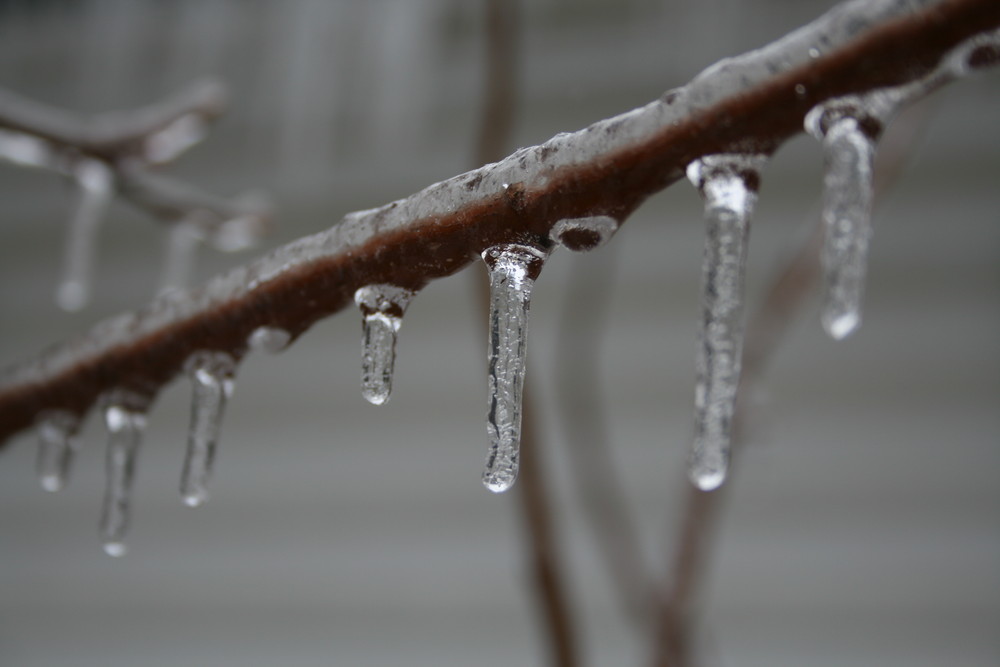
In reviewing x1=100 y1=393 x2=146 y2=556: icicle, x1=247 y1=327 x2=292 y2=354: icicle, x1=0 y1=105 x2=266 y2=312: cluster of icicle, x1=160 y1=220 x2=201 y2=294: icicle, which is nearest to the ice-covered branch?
x1=247 y1=327 x2=292 y2=354: icicle

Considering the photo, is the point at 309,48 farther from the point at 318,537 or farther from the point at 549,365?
the point at 318,537

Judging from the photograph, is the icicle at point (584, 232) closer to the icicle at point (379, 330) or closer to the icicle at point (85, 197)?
the icicle at point (379, 330)

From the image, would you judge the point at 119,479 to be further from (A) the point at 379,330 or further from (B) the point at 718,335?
(B) the point at 718,335

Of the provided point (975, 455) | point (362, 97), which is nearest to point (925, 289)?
point (975, 455)

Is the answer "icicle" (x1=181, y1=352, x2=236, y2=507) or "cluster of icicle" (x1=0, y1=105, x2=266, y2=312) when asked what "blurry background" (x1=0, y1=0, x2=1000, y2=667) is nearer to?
"cluster of icicle" (x1=0, y1=105, x2=266, y2=312)

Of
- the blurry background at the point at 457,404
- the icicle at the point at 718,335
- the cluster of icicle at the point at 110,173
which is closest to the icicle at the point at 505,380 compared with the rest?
the icicle at the point at 718,335

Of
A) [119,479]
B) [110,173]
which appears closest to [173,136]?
[110,173]
